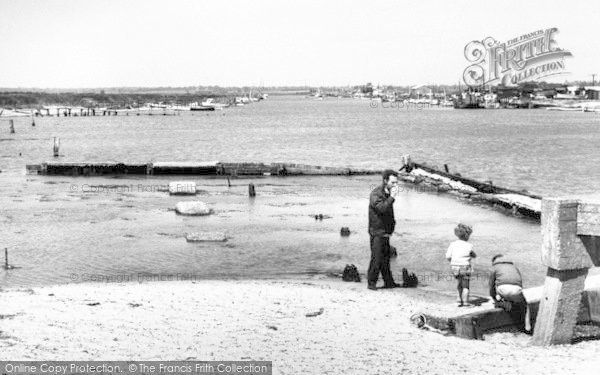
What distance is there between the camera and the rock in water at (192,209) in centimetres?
2817

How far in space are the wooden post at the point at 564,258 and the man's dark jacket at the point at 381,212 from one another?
151 inches

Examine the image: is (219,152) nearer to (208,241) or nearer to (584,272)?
(208,241)

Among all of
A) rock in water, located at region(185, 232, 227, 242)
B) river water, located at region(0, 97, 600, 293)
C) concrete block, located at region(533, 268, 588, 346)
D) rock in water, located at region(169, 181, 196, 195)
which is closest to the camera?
concrete block, located at region(533, 268, 588, 346)

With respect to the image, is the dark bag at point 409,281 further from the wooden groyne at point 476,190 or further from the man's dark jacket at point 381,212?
the wooden groyne at point 476,190

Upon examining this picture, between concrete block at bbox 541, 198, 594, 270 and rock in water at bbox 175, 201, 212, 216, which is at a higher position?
concrete block at bbox 541, 198, 594, 270

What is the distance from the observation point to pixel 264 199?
33.7 m

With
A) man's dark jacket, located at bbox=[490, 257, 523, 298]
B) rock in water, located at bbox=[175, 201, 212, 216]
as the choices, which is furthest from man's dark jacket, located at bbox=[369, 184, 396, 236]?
rock in water, located at bbox=[175, 201, 212, 216]

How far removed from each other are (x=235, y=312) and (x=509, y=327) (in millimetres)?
4277

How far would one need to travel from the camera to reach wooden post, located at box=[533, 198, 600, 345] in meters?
10.0

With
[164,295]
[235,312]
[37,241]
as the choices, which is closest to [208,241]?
[37,241]

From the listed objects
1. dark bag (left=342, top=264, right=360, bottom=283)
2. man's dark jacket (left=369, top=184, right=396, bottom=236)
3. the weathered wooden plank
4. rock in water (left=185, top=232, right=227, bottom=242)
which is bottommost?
rock in water (left=185, top=232, right=227, bottom=242)

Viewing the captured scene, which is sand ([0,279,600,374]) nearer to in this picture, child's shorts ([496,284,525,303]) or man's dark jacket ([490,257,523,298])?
child's shorts ([496,284,525,303])

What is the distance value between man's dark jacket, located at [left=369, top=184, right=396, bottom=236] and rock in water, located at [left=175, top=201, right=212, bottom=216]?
14947mm

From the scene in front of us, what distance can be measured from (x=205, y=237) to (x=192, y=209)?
5.54 metres
